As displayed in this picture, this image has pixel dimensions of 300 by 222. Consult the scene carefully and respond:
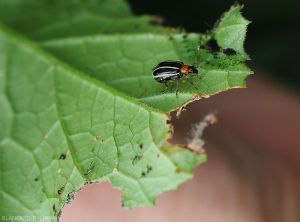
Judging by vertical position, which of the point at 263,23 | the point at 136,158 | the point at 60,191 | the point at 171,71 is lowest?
the point at 60,191

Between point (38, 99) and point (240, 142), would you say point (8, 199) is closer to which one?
point (38, 99)

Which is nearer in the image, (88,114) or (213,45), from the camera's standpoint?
(88,114)

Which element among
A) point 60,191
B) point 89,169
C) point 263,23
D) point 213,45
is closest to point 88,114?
point 89,169

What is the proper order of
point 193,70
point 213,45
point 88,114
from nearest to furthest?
point 88,114
point 193,70
point 213,45

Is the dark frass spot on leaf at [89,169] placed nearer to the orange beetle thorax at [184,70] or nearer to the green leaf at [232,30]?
the orange beetle thorax at [184,70]

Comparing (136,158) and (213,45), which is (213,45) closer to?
(213,45)

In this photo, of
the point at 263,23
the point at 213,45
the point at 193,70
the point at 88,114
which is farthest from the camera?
the point at 263,23

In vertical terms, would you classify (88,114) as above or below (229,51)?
below

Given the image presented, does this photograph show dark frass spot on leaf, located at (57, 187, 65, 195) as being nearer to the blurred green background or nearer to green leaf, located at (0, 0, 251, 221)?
green leaf, located at (0, 0, 251, 221)
